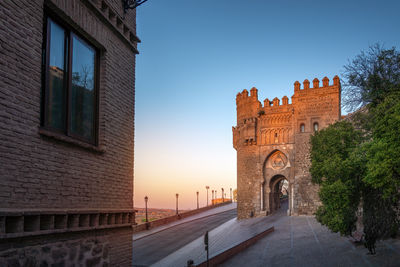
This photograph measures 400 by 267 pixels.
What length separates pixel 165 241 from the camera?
2641cm

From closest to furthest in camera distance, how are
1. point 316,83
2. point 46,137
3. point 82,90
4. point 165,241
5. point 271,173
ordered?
point 46,137, point 82,90, point 165,241, point 316,83, point 271,173

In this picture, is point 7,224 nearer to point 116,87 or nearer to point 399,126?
point 116,87

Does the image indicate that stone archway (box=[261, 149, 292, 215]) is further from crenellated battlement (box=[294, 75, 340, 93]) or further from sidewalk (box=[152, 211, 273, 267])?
sidewalk (box=[152, 211, 273, 267])

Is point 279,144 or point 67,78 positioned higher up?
point 279,144

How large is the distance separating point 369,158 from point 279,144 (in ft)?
86.6

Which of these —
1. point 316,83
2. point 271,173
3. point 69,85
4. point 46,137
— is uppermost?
point 316,83

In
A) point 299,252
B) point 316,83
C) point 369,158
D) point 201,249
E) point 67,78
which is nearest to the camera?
point 67,78

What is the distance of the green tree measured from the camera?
450 inches

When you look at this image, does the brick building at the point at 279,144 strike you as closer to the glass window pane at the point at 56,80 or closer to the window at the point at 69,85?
the window at the point at 69,85

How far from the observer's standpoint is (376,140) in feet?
39.7

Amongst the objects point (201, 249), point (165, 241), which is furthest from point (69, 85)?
point (165, 241)

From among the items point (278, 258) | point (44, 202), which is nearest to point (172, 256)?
point (278, 258)

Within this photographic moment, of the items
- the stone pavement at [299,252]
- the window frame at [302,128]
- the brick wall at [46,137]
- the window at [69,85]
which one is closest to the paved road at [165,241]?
the stone pavement at [299,252]

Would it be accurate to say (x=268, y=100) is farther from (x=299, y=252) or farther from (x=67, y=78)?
(x=67, y=78)
